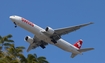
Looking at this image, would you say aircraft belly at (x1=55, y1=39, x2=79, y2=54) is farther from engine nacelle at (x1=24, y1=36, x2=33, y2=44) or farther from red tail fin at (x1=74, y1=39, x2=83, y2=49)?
red tail fin at (x1=74, y1=39, x2=83, y2=49)

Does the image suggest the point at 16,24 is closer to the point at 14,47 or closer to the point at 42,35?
the point at 42,35

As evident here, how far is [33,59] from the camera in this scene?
45125 millimetres

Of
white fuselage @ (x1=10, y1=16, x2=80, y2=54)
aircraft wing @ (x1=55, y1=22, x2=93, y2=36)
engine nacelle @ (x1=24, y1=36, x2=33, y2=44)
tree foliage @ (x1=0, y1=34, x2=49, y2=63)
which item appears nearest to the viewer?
tree foliage @ (x1=0, y1=34, x2=49, y2=63)

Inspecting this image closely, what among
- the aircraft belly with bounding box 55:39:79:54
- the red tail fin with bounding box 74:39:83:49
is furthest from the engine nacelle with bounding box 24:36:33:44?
the red tail fin with bounding box 74:39:83:49

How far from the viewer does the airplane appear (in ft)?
189

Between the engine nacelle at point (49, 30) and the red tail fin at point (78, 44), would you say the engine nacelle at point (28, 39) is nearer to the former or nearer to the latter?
the engine nacelle at point (49, 30)

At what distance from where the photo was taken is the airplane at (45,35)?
189ft

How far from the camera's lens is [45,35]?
60406 millimetres

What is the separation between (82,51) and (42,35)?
13.1 m

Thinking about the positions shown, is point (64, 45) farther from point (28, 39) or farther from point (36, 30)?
point (36, 30)

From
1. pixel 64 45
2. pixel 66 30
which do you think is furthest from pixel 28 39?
pixel 66 30

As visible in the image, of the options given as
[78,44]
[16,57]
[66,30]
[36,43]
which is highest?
[78,44]

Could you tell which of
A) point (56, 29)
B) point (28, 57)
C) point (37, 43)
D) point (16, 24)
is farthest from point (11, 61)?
point (37, 43)

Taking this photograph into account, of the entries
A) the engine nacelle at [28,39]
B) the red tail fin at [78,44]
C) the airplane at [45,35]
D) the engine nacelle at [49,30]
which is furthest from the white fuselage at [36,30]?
the red tail fin at [78,44]
